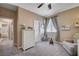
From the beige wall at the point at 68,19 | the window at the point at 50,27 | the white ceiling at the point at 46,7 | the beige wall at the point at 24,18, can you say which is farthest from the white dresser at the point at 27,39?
the beige wall at the point at 68,19

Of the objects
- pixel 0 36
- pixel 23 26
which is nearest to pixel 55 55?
pixel 23 26

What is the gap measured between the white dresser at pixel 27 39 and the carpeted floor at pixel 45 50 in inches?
3.9

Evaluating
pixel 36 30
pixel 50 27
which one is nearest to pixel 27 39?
pixel 36 30

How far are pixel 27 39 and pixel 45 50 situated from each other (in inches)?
18.8

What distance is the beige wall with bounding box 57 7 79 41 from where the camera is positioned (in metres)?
2.21

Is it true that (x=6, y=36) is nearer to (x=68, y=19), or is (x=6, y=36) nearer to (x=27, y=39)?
(x=27, y=39)

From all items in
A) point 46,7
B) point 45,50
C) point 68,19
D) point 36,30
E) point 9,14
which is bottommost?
point 45,50

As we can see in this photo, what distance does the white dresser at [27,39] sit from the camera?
2.26m

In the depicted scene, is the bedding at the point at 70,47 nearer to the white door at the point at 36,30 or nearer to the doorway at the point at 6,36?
the white door at the point at 36,30

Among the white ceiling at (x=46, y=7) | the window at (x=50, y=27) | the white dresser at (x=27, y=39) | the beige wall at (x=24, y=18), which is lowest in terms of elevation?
the white dresser at (x=27, y=39)

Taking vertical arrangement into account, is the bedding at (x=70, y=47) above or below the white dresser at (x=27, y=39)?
below

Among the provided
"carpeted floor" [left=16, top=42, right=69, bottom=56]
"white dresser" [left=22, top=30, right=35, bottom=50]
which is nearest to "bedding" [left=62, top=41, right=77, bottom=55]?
"carpeted floor" [left=16, top=42, right=69, bottom=56]

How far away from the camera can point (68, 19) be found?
227 cm

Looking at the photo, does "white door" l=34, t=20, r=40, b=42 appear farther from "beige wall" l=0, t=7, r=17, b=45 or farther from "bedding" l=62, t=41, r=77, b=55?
"bedding" l=62, t=41, r=77, b=55
